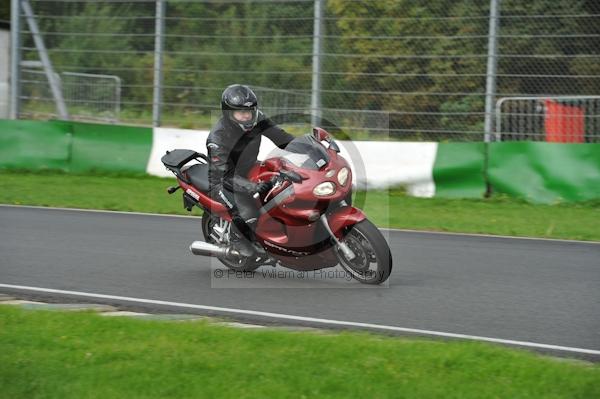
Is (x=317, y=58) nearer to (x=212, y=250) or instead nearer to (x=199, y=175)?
(x=199, y=175)

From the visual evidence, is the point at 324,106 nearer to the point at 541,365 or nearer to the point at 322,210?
the point at 322,210

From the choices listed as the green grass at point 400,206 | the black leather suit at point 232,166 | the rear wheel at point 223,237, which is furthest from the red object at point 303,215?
the green grass at point 400,206

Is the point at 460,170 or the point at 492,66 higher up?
the point at 492,66

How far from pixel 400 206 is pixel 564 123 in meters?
2.69

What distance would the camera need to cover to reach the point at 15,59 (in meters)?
17.4

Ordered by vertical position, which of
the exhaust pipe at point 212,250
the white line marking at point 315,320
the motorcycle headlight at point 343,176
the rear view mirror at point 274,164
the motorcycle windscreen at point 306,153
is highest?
the motorcycle windscreen at point 306,153

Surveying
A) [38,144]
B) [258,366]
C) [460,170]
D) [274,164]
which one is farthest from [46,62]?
[258,366]

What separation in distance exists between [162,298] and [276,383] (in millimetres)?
2779

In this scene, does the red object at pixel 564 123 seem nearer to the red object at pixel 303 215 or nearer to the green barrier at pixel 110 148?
the green barrier at pixel 110 148

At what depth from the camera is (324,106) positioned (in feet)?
49.5

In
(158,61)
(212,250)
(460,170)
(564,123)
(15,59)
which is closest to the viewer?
(212,250)

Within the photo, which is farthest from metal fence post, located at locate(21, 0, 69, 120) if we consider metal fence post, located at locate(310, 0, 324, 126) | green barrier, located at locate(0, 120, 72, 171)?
metal fence post, located at locate(310, 0, 324, 126)

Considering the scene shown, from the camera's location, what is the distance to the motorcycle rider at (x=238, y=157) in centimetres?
782

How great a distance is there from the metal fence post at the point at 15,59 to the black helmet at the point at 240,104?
1041 cm
